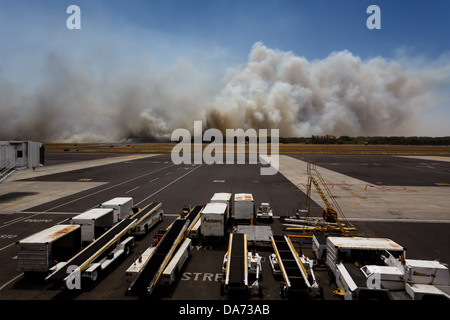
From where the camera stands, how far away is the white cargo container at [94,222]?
1614 centimetres

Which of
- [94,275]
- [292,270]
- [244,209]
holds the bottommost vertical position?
[94,275]

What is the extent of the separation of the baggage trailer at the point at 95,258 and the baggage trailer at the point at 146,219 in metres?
1.51

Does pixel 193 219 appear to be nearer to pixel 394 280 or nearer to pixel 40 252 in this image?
pixel 40 252

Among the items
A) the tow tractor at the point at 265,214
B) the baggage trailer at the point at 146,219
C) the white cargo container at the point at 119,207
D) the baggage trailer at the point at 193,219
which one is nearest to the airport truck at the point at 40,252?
the baggage trailer at the point at 146,219

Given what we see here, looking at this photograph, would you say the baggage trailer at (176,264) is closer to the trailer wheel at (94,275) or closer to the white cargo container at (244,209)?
the trailer wheel at (94,275)

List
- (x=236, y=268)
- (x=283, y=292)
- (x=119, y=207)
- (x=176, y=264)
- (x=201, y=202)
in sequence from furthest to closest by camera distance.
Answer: (x=201, y=202), (x=119, y=207), (x=176, y=264), (x=236, y=268), (x=283, y=292)

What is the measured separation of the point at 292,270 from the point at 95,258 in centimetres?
995

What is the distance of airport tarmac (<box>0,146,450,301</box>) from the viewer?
471 inches

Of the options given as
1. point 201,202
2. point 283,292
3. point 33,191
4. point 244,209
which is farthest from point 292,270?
point 33,191

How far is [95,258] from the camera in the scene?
12.9 m

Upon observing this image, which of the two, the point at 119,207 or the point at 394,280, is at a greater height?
the point at 119,207

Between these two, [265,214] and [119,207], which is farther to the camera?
[265,214]
